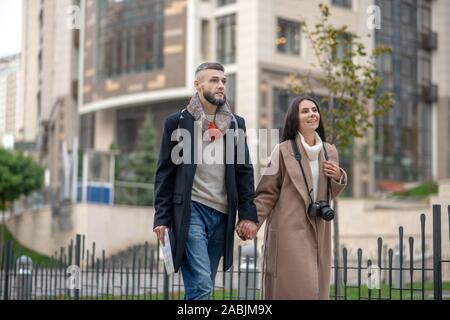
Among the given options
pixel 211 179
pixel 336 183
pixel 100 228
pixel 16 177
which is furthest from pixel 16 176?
Answer: pixel 336 183

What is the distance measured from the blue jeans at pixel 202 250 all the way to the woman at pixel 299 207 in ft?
1.08

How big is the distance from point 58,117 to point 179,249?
140 ft

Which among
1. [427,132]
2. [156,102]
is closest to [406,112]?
[427,132]

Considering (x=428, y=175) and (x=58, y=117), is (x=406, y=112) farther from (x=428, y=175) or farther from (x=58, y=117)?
(x=58, y=117)

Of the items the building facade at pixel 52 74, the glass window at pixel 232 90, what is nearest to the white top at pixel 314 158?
the glass window at pixel 232 90

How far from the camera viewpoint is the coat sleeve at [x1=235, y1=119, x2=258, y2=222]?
6066 mm

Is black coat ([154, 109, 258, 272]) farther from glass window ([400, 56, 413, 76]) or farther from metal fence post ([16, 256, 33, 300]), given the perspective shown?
glass window ([400, 56, 413, 76])

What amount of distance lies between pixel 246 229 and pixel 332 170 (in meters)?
0.76

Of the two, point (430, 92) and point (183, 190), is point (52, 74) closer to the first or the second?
point (430, 92)

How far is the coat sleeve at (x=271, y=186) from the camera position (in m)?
6.25

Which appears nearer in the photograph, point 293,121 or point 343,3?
point 293,121

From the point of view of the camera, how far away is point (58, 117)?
47688 millimetres

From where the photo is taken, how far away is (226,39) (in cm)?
3919

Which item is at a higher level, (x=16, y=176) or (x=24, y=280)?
(x=16, y=176)
